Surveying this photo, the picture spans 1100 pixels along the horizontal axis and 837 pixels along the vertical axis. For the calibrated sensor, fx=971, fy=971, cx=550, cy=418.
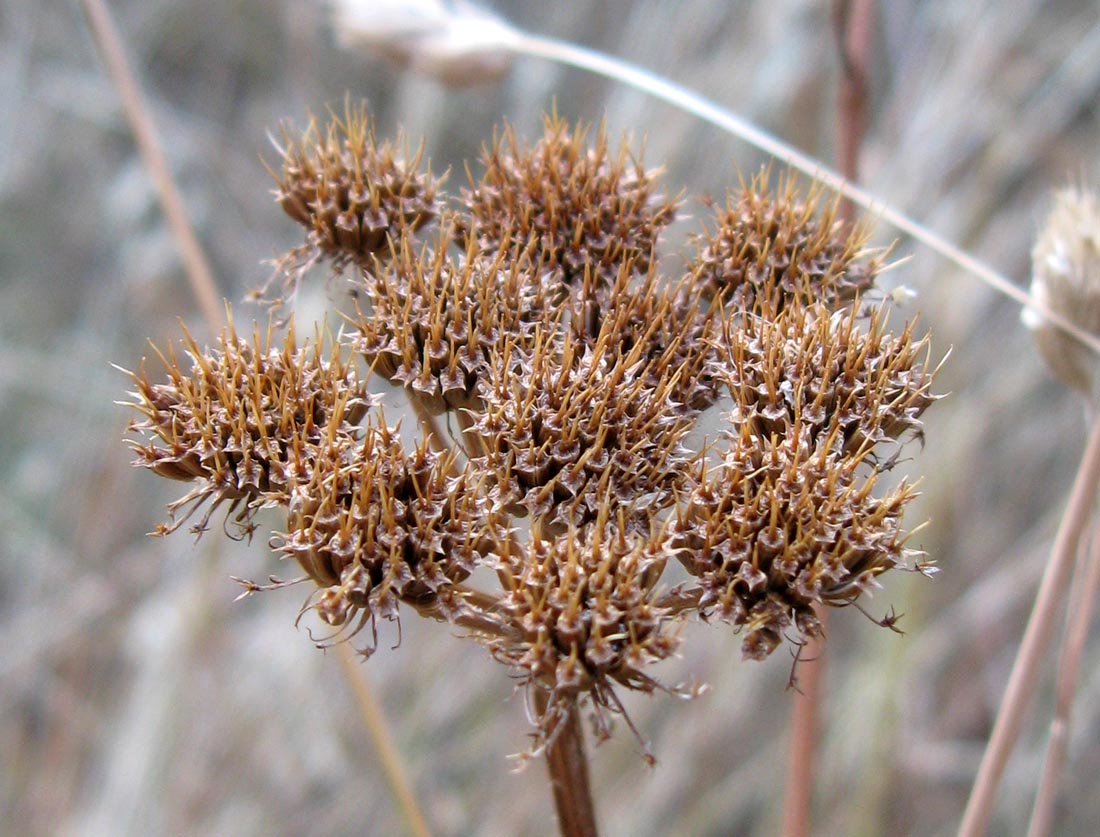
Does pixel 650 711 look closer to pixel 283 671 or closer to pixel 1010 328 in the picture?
pixel 283 671

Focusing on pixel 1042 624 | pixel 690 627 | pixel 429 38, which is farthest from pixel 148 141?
pixel 690 627

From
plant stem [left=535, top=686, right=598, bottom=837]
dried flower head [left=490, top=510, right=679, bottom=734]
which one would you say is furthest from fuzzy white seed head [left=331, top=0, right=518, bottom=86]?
plant stem [left=535, top=686, right=598, bottom=837]

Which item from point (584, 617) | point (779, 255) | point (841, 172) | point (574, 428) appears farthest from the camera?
point (841, 172)

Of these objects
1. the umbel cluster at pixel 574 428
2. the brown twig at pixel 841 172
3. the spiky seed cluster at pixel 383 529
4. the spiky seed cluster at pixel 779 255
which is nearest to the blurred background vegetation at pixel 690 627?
the brown twig at pixel 841 172

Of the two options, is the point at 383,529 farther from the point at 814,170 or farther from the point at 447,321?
the point at 814,170

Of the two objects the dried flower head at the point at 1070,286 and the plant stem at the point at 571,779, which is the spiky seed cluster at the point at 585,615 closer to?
the plant stem at the point at 571,779

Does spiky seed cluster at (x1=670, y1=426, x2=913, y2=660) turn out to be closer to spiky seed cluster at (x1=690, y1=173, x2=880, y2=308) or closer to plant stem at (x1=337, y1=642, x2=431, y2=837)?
spiky seed cluster at (x1=690, y1=173, x2=880, y2=308)
